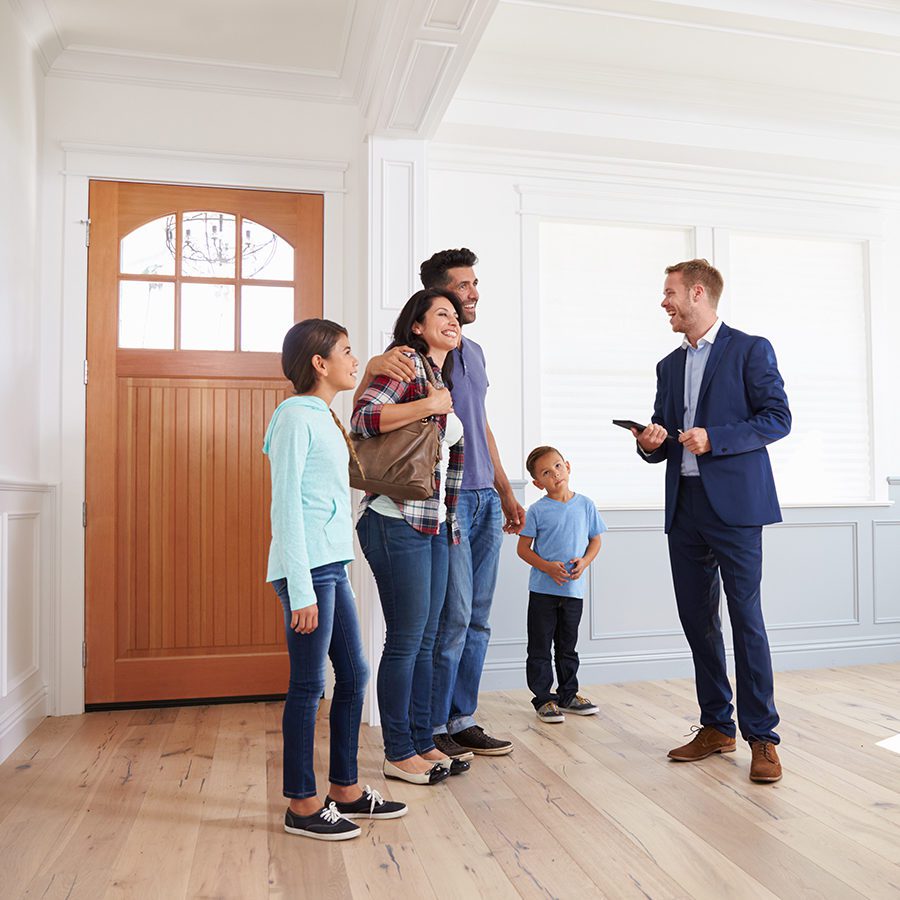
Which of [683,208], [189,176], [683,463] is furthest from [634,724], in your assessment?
[189,176]

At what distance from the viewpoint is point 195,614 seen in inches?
139

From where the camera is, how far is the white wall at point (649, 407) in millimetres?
3871

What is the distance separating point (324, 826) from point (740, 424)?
5.36ft

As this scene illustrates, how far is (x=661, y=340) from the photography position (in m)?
4.14

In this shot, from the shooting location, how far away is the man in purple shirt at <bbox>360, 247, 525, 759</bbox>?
2.58m

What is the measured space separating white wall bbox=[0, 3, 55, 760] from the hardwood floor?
244mm

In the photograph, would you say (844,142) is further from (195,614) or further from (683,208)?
(195,614)

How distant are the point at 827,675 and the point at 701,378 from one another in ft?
6.77

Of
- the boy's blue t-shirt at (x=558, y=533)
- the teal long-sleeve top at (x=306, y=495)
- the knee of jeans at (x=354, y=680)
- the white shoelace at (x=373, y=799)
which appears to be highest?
the teal long-sleeve top at (x=306, y=495)

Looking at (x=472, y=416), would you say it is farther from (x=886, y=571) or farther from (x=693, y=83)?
(x=886, y=571)

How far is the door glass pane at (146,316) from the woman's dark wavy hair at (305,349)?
5.18 feet

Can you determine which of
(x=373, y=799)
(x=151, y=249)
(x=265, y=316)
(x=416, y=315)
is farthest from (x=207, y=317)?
(x=373, y=799)

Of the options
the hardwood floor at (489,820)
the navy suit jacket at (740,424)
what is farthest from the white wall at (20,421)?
the navy suit jacket at (740,424)

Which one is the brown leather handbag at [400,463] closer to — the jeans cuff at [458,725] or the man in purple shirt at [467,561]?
the man in purple shirt at [467,561]
